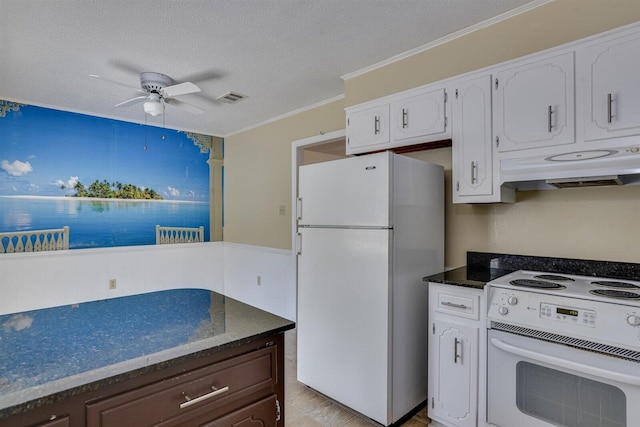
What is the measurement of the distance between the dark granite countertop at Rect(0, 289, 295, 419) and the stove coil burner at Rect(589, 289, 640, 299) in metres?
1.37

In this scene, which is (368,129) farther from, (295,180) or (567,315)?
(567,315)

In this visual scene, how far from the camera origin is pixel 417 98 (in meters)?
2.48

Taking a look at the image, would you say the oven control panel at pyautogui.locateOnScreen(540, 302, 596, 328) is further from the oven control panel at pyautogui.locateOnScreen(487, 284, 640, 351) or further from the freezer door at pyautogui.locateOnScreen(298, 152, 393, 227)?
the freezer door at pyautogui.locateOnScreen(298, 152, 393, 227)

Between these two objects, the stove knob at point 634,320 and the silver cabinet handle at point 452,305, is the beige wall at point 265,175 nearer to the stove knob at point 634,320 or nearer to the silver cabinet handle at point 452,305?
the silver cabinet handle at point 452,305

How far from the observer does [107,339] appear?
1.11 meters

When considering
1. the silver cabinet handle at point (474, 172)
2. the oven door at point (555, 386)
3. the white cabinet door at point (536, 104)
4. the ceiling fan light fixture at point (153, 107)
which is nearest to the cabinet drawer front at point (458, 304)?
the oven door at point (555, 386)

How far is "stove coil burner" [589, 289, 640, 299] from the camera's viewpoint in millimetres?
1455

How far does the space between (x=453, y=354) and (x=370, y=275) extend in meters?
0.63

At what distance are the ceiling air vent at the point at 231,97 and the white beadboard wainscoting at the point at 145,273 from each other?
5.83 feet

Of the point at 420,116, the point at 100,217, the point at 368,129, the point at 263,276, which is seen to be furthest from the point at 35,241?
the point at 420,116

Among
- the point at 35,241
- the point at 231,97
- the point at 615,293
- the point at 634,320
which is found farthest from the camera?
the point at 35,241

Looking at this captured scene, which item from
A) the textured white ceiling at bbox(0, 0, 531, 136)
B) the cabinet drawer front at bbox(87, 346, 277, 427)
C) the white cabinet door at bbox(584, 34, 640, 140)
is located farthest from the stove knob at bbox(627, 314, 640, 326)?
the textured white ceiling at bbox(0, 0, 531, 136)

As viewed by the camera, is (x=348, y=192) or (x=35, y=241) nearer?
(x=348, y=192)

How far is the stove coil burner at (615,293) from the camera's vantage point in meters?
1.45
